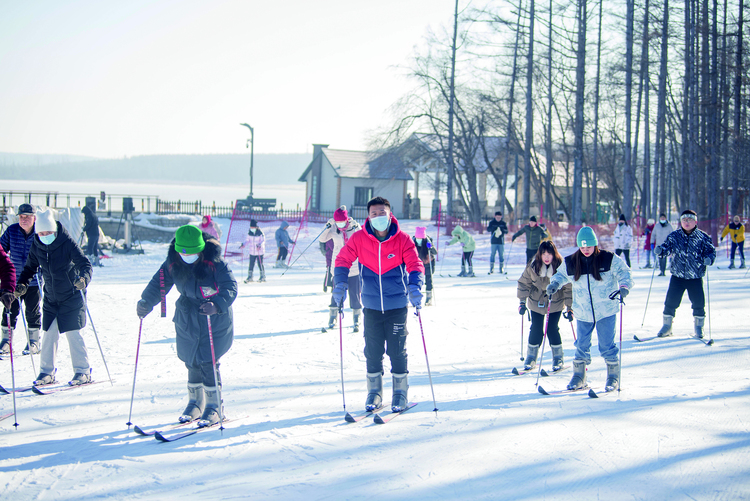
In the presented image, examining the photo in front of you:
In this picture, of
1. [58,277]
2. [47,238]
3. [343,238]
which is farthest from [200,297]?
[343,238]

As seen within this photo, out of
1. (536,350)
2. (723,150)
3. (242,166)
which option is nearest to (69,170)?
(242,166)

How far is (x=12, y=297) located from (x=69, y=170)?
609ft

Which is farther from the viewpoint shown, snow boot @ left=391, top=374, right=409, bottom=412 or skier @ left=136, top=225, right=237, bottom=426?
snow boot @ left=391, top=374, right=409, bottom=412

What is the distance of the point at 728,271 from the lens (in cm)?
1582

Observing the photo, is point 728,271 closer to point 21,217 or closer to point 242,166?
point 21,217

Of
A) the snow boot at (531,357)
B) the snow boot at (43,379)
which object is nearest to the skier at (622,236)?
the snow boot at (531,357)

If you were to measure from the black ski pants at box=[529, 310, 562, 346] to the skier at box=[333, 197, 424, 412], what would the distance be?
1923mm

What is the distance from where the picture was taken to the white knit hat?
5129mm

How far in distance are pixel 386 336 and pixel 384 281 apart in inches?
17.8

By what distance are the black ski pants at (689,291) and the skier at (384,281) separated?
4619 millimetres

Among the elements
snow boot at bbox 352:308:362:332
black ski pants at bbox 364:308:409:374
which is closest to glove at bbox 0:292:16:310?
black ski pants at bbox 364:308:409:374

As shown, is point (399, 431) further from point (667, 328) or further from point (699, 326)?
point (699, 326)

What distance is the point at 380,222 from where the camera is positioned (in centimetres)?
445

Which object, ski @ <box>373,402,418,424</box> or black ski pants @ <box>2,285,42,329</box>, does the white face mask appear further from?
black ski pants @ <box>2,285,42,329</box>
